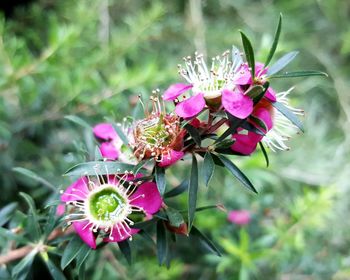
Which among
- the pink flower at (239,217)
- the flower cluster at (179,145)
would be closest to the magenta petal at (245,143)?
the flower cluster at (179,145)

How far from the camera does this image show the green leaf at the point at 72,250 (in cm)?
65

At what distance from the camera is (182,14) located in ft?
6.30

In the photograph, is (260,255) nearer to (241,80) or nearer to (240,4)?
(241,80)

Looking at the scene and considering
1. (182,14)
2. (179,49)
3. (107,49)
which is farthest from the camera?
(182,14)

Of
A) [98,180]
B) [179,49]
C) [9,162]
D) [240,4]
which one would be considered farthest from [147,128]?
[240,4]

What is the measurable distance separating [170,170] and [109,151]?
0.51 meters

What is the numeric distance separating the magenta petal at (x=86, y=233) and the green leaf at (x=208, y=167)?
0.18 m

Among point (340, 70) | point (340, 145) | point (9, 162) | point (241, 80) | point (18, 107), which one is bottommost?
point (340, 145)

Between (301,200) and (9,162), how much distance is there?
780mm

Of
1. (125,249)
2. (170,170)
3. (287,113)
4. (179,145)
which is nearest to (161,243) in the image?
(125,249)

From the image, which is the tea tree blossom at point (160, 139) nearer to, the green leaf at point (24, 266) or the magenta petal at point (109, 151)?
the magenta petal at point (109, 151)

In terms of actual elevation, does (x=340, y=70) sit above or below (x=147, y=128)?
below

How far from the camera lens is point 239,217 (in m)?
1.21

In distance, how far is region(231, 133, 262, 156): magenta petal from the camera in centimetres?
65
